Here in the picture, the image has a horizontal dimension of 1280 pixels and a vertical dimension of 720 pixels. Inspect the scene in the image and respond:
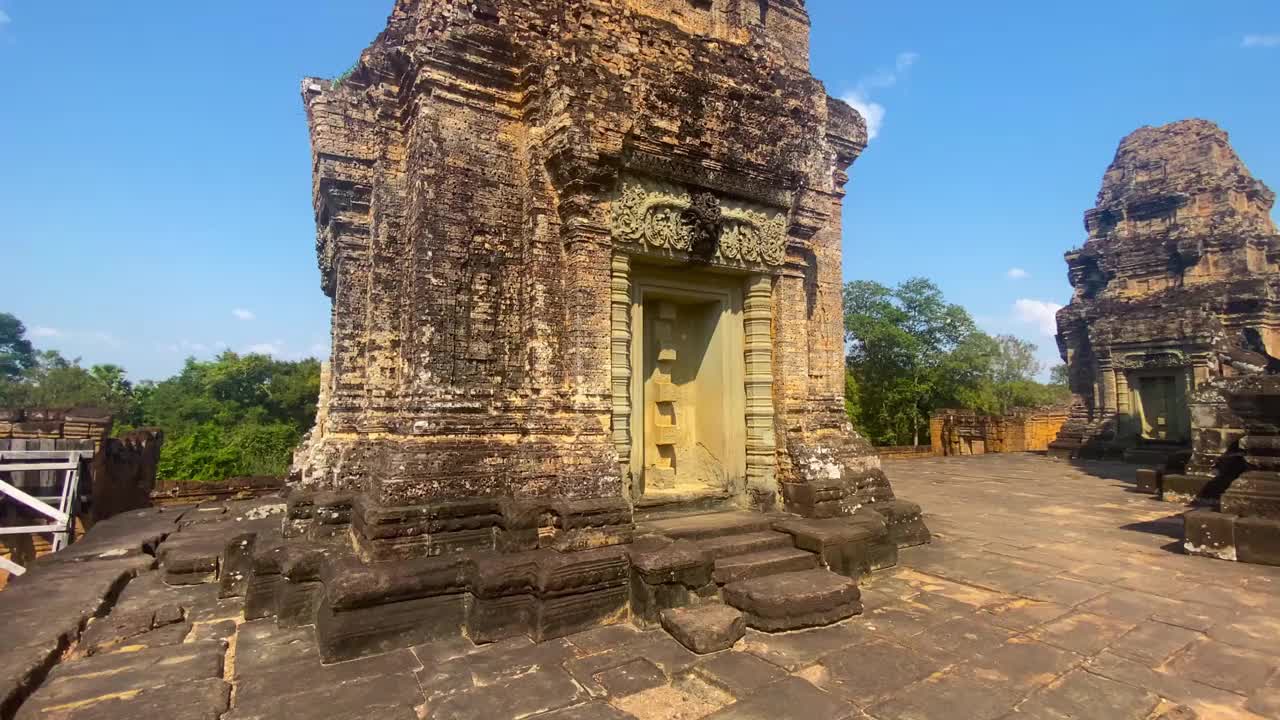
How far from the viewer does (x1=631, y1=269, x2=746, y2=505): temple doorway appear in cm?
629

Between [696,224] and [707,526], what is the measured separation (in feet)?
8.63

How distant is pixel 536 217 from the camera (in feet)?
17.3

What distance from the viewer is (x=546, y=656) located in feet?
12.6

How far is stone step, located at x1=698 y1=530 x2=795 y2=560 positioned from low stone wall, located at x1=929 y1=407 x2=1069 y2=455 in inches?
716

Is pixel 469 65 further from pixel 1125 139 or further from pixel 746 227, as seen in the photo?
pixel 1125 139

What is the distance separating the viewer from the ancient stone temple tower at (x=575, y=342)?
173 inches

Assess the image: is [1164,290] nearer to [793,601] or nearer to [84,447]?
[793,601]

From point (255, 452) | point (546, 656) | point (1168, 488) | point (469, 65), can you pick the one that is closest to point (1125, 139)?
point (1168, 488)

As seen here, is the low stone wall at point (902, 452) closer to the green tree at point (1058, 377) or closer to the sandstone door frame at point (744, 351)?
the sandstone door frame at point (744, 351)

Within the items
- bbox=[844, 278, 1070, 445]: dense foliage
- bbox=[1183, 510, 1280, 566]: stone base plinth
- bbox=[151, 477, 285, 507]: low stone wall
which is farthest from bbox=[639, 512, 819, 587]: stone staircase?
bbox=[844, 278, 1070, 445]: dense foliage

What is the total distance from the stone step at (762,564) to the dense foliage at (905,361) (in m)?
24.8

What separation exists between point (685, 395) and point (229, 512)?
285 inches

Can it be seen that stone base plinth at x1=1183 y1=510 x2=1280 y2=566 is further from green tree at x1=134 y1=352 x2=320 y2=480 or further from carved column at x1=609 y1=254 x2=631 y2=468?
green tree at x1=134 y1=352 x2=320 y2=480

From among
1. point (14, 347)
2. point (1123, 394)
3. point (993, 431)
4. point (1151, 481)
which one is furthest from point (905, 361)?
point (14, 347)
